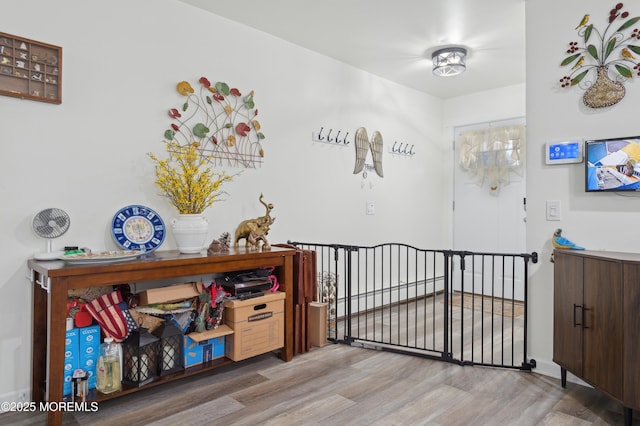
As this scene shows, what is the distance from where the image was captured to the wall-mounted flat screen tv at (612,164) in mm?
2344

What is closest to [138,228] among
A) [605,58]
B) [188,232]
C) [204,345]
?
[188,232]

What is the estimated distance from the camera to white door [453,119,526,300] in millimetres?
4836

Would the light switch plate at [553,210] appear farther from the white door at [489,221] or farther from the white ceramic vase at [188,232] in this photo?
the white ceramic vase at [188,232]

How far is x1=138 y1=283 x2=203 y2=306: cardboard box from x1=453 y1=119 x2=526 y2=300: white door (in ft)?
11.5

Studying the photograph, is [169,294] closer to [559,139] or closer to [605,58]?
[559,139]

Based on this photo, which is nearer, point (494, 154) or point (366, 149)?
→ point (366, 149)

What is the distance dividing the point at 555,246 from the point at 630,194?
0.51m

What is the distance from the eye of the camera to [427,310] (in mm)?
4500

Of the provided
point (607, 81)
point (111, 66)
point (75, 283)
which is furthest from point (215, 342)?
point (607, 81)

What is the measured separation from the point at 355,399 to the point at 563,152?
2.08 meters

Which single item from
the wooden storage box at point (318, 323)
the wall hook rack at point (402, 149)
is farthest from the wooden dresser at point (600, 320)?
the wall hook rack at point (402, 149)

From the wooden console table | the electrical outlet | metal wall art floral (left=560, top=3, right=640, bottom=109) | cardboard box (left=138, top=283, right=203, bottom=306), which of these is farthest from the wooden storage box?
metal wall art floral (left=560, top=3, right=640, bottom=109)

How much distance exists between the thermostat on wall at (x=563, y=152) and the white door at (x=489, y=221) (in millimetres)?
2270

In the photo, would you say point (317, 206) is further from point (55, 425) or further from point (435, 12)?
point (55, 425)
